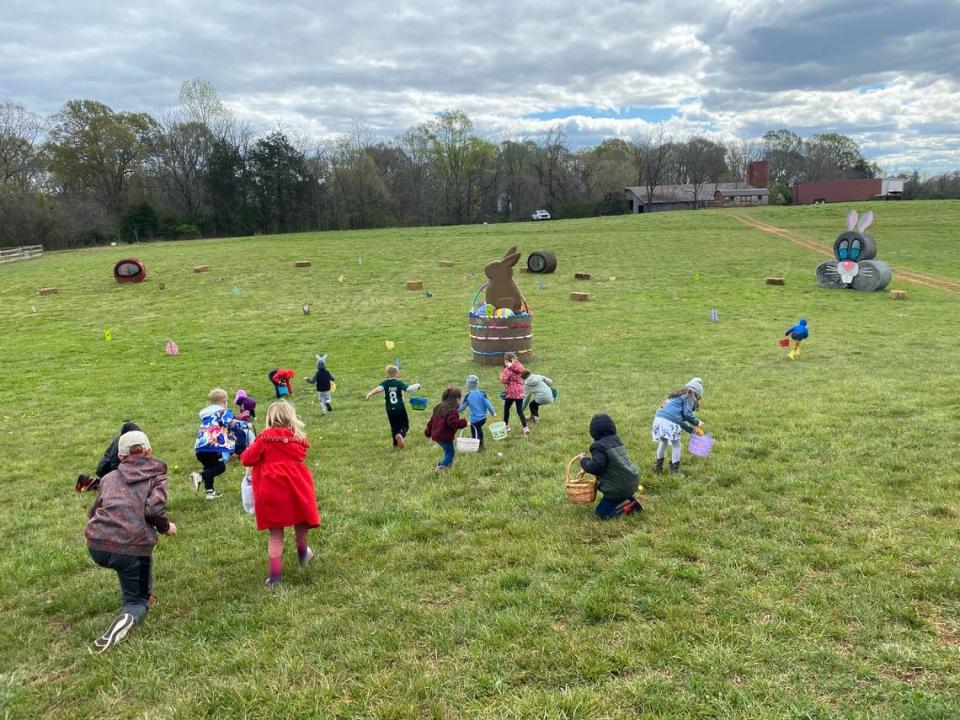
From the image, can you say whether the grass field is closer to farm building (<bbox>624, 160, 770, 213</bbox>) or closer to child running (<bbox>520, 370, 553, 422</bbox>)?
child running (<bbox>520, 370, 553, 422</bbox>)

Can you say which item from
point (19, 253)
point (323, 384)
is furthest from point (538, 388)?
point (19, 253)

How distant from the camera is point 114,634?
5.01 m

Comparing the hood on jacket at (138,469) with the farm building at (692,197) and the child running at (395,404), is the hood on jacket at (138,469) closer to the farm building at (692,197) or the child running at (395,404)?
the child running at (395,404)

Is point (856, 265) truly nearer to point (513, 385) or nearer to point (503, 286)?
point (503, 286)

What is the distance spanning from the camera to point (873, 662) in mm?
4238

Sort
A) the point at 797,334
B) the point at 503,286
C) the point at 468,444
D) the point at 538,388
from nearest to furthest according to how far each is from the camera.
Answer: the point at 468,444
the point at 538,388
the point at 797,334
the point at 503,286

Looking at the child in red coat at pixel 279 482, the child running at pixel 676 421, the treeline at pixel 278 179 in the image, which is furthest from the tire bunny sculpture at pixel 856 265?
the treeline at pixel 278 179

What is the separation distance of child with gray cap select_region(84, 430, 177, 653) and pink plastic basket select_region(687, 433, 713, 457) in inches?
235

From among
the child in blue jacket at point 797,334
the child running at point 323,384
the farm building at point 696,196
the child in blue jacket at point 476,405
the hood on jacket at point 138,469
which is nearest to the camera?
the hood on jacket at point 138,469

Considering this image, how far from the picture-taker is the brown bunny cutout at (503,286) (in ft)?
52.3

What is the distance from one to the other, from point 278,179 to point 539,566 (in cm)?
7080

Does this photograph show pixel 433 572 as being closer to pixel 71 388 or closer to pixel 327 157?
pixel 71 388

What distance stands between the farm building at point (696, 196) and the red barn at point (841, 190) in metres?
6.64

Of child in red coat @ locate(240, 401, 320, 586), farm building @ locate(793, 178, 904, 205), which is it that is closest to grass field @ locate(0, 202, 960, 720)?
child in red coat @ locate(240, 401, 320, 586)
